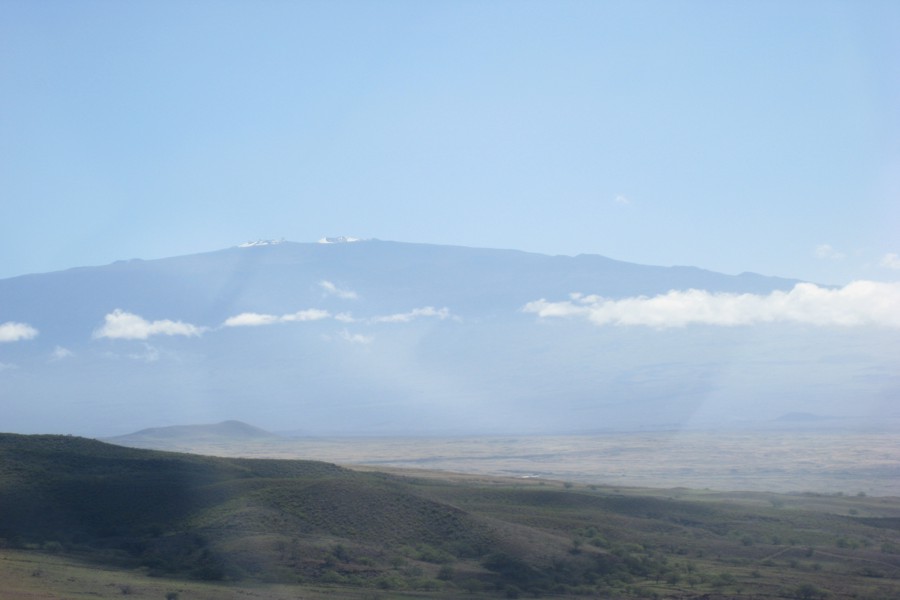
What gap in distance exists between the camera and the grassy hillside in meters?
37.2

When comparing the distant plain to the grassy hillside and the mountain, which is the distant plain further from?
the grassy hillside

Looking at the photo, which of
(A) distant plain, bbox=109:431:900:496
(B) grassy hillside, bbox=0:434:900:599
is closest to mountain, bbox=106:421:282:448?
(A) distant plain, bbox=109:431:900:496

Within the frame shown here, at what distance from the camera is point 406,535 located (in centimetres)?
4334

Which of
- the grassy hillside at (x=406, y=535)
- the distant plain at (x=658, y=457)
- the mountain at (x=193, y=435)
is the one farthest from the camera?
the mountain at (x=193, y=435)

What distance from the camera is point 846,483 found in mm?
90688

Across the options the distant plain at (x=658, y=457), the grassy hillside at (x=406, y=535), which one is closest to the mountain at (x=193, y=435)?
the distant plain at (x=658, y=457)

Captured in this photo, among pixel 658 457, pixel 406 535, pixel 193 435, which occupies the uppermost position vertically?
pixel 193 435

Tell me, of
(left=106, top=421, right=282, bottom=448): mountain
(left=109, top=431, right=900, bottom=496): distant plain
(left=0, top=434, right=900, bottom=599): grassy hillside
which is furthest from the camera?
(left=106, top=421, right=282, bottom=448): mountain

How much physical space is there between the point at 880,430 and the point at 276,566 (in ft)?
490

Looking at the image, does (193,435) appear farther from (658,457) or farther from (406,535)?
(406,535)

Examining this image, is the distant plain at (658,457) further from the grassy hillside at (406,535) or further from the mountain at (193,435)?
the grassy hillside at (406,535)

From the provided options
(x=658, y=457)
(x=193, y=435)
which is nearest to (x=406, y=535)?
(x=658, y=457)

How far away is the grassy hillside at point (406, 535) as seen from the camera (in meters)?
37.2

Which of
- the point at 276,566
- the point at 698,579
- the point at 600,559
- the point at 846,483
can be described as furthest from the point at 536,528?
the point at 846,483
